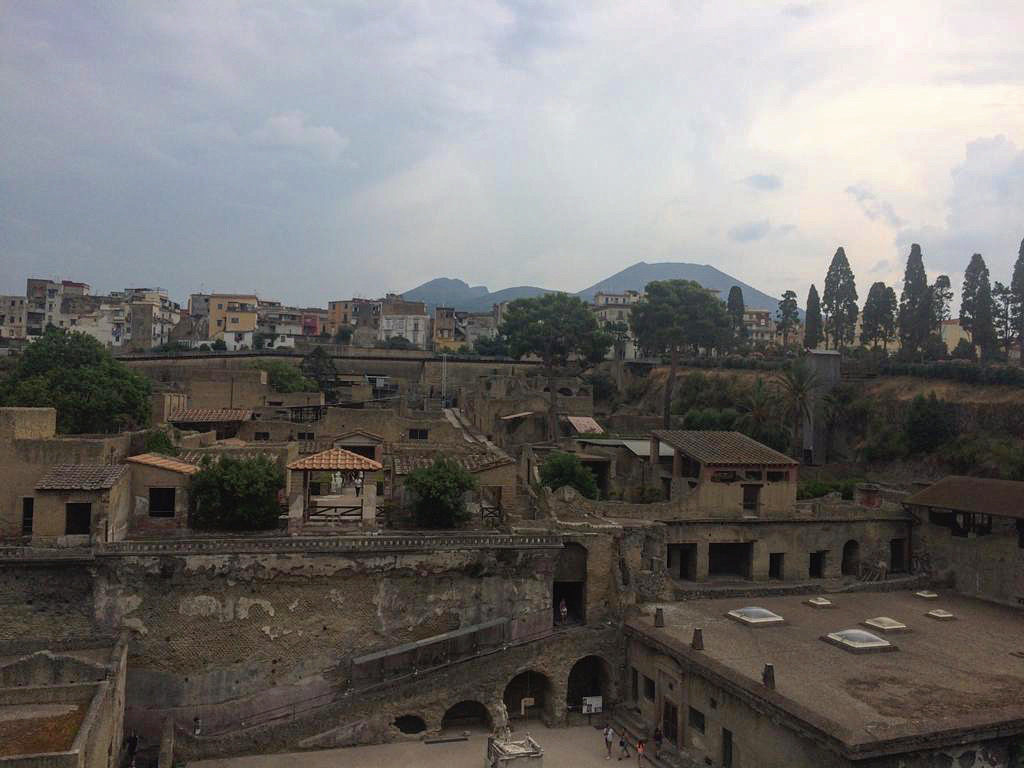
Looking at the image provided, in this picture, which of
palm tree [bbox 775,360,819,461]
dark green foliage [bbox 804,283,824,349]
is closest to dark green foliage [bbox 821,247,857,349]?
dark green foliage [bbox 804,283,824,349]

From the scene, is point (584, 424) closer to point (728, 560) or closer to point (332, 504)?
point (728, 560)

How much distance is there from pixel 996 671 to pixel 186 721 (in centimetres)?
2275

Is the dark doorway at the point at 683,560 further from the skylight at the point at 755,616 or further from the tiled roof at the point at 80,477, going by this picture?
the tiled roof at the point at 80,477

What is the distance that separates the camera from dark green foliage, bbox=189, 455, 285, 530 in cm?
2784

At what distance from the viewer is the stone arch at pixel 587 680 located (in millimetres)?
26359

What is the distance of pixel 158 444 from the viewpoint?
3325 cm

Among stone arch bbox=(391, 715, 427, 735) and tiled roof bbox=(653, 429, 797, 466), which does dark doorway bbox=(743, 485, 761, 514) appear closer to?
tiled roof bbox=(653, 429, 797, 466)

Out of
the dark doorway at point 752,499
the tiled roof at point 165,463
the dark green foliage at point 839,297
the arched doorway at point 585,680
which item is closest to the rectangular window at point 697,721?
the arched doorway at point 585,680

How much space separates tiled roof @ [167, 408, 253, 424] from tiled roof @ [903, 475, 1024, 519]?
32.6 meters

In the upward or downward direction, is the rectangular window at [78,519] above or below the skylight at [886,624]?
above

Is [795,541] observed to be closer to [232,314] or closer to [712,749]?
[712,749]

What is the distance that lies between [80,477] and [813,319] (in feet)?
207

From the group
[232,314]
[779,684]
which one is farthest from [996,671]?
[232,314]

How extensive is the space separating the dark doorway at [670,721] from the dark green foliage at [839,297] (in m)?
53.4
